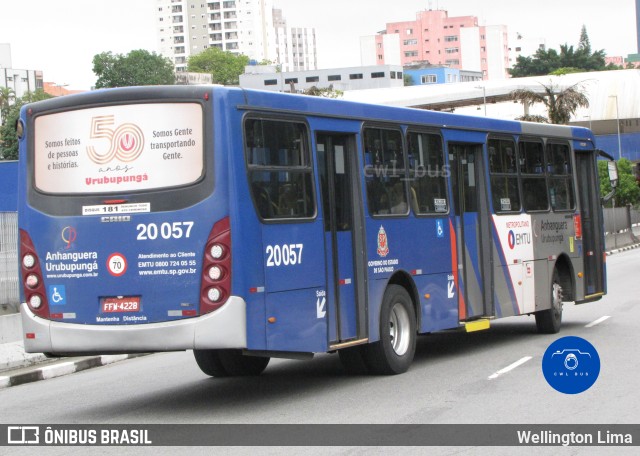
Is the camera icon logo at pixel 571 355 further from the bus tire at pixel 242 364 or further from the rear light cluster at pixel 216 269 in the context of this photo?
the bus tire at pixel 242 364

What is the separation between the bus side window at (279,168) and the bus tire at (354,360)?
2116mm

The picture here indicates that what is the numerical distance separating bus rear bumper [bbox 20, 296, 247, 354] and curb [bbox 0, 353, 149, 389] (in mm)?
3896

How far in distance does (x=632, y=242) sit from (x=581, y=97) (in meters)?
9.13

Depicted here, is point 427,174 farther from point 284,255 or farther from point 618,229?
point 618,229

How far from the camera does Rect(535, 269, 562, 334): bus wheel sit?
17.3m

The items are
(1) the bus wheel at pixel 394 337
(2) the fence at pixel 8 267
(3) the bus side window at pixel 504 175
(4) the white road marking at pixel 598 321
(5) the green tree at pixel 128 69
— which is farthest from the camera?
(5) the green tree at pixel 128 69

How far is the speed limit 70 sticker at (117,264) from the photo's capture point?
10.7 m

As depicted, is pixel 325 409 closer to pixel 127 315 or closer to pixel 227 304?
pixel 227 304

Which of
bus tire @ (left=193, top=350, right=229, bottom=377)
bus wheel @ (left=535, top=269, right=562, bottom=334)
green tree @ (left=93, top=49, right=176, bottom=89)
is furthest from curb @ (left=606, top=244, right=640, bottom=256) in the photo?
green tree @ (left=93, top=49, right=176, bottom=89)

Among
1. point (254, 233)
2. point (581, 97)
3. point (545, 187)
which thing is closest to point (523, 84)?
point (581, 97)

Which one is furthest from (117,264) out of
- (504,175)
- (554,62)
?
(554,62)

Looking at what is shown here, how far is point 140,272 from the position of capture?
10.6 meters

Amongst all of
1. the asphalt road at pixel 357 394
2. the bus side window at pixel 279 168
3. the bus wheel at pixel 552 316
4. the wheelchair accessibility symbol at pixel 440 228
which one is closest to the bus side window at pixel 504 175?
the wheelchair accessibility symbol at pixel 440 228

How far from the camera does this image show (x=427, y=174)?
557 inches
